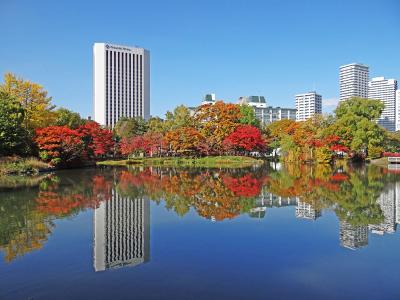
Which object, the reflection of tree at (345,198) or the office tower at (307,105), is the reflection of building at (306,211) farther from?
the office tower at (307,105)

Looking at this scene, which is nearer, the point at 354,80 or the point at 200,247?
the point at 200,247

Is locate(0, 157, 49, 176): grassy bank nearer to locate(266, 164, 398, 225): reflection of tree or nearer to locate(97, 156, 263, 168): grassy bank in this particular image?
locate(97, 156, 263, 168): grassy bank

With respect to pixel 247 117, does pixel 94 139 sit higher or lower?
lower

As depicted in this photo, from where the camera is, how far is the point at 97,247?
7.12m

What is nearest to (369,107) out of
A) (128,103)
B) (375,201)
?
(375,201)

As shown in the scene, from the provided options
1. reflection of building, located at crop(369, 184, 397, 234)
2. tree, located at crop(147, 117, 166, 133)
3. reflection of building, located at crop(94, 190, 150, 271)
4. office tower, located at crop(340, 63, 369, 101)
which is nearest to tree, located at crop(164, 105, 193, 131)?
tree, located at crop(147, 117, 166, 133)

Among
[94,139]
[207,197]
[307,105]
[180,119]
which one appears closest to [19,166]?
[94,139]

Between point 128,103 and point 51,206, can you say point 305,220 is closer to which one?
point 51,206

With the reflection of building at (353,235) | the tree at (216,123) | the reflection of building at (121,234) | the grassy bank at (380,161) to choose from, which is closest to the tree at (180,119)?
the tree at (216,123)

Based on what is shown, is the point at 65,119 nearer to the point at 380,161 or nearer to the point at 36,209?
the point at 36,209

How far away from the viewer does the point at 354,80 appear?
131 metres

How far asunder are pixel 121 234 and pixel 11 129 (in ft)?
60.7

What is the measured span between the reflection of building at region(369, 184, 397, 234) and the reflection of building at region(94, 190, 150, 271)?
17.5ft

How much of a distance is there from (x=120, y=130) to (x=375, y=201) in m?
44.2
